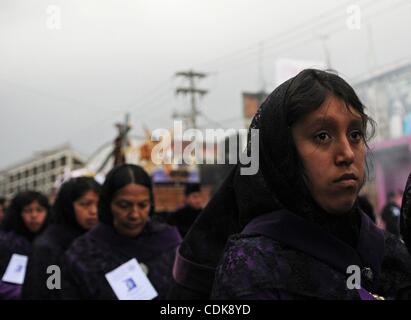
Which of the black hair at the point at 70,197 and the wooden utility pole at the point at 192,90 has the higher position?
the wooden utility pole at the point at 192,90

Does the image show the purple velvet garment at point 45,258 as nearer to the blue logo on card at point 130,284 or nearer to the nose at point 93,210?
the nose at point 93,210

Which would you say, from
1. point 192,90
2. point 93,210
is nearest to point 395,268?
point 93,210

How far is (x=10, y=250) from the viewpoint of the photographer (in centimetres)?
417

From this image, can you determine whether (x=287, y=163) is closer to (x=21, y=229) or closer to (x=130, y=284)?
(x=130, y=284)

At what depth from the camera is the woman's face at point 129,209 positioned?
289cm

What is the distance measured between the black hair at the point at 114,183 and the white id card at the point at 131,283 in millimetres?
309

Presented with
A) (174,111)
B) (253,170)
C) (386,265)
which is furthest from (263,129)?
(174,111)

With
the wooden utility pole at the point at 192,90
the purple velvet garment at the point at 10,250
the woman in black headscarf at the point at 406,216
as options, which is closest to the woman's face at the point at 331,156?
the woman in black headscarf at the point at 406,216

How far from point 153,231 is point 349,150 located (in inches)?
78.0

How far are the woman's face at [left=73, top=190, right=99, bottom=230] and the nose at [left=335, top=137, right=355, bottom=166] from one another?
270 cm

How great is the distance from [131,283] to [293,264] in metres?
1.78
